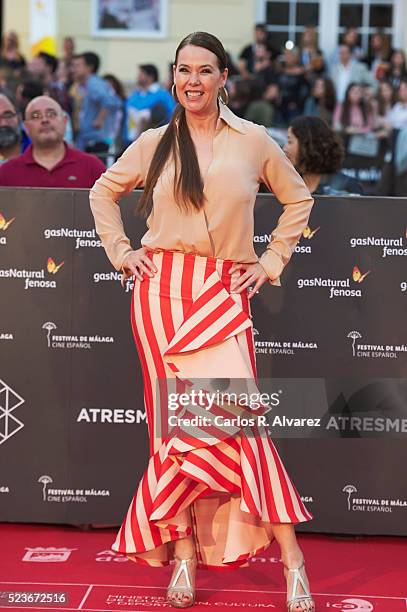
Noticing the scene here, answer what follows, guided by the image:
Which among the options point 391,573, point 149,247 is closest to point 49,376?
point 149,247

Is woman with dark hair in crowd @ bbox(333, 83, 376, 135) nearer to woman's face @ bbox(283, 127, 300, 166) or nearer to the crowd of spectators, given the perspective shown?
the crowd of spectators

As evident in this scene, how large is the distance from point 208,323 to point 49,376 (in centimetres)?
151

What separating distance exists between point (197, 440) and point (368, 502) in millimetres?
1524

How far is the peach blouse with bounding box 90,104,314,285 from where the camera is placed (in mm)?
4910

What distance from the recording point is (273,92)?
51.7 feet

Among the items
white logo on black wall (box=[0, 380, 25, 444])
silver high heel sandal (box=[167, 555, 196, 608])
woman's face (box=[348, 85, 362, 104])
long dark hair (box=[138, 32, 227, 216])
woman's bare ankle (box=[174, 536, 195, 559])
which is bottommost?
silver high heel sandal (box=[167, 555, 196, 608])

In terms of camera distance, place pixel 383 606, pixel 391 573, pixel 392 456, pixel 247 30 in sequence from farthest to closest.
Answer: pixel 247 30, pixel 392 456, pixel 391 573, pixel 383 606

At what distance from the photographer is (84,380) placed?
20.3ft

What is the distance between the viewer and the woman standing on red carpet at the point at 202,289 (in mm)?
4914

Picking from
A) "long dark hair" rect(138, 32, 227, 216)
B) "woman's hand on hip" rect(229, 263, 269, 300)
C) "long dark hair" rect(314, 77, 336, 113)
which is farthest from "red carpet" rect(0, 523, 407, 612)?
"long dark hair" rect(314, 77, 336, 113)

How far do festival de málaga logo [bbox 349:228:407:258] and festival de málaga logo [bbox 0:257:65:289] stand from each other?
1.45m

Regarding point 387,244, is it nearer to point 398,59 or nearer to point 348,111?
point 348,111

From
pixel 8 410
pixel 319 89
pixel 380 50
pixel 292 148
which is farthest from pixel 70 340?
pixel 380 50

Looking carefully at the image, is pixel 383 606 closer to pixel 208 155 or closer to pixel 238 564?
pixel 238 564
